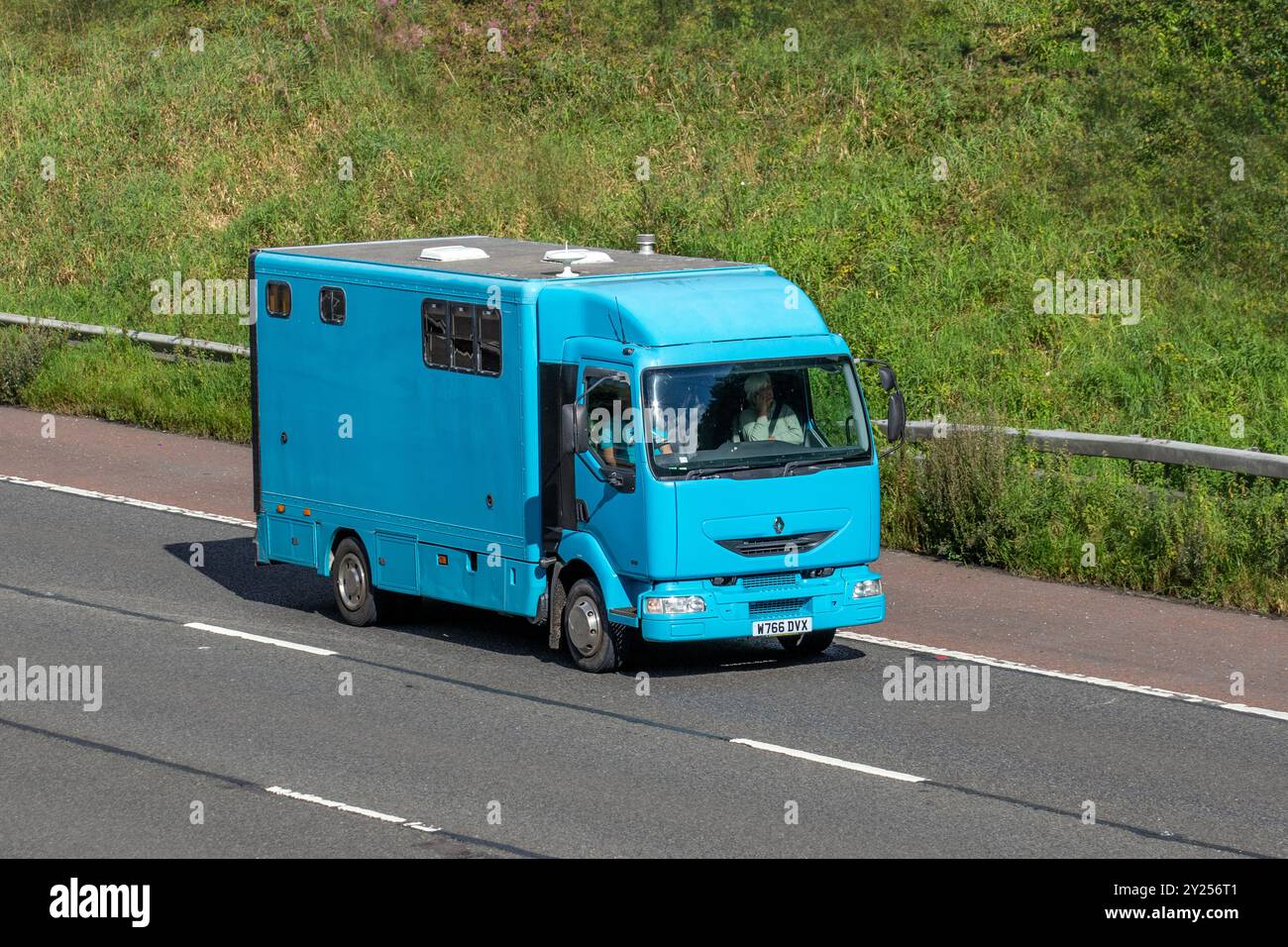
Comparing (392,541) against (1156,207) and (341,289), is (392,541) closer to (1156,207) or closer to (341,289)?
(341,289)

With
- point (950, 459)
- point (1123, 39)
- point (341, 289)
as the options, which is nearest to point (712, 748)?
point (341, 289)

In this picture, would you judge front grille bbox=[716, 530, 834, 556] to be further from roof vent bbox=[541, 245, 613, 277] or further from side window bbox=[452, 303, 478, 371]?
roof vent bbox=[541, 245, 613, 277]

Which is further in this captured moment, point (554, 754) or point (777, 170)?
point (777, 170)

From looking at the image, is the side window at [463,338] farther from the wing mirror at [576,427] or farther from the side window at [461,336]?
the wing mirror at [576,427]

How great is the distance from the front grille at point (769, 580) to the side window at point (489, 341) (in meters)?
2.27

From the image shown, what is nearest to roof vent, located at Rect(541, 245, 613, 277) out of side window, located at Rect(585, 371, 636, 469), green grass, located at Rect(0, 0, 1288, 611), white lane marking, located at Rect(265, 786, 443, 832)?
side window, located at Rect(585, 371, 636, 469)

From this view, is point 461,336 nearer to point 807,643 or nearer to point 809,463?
point 809,463

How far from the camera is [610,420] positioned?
46.0ft

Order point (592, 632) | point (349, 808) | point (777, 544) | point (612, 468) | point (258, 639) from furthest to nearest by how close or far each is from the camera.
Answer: point (258, 639) < point (592, 632) < point (777, 544) < point (612, 468) < point (349, 808)

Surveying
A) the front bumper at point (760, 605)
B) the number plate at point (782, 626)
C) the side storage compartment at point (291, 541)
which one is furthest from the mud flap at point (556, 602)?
the side storage compartment at point (291, 541)

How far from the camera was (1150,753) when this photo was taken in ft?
40.6

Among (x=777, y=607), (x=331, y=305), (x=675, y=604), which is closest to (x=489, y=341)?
(x=331, y=305)

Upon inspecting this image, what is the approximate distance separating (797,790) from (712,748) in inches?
39.5

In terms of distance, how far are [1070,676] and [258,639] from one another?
5916 millimetres
